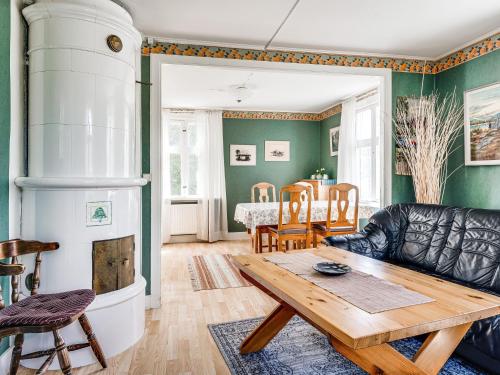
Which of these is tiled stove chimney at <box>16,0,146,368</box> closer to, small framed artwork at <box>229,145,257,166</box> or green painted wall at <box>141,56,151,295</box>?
green painted wall at <box>141,56,151,295</box>

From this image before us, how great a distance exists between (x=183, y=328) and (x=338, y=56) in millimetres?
3023

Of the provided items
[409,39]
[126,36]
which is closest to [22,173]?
[126,36]

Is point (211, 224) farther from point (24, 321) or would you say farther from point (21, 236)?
point (24, 321)

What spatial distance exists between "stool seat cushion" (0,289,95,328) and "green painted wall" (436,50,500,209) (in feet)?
11.2

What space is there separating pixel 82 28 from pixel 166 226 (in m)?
4.48

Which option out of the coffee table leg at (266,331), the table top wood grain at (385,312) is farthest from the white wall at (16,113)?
the coffee table leg at (266,331)

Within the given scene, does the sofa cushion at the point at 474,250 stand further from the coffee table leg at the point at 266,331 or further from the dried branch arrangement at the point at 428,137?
the coffee table leg at the point at 266,331

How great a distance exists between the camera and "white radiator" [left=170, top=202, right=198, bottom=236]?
20.8ft

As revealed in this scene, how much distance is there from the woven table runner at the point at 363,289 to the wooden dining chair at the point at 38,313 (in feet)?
3.66

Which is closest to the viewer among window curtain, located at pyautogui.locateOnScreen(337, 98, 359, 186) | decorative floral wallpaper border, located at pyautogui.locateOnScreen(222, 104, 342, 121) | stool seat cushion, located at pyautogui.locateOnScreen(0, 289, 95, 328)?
stool seat cushion, located at pyautogui.locateOnScreen(0, 289, 95, 328)

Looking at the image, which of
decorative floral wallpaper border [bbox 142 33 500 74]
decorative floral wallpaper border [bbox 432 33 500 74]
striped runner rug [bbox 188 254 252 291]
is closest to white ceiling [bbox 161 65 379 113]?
decorative floral wallpaper border [bbox 142 33 500 74]

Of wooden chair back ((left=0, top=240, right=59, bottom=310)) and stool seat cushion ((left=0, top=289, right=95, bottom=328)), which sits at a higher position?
wooden chair back ((left=0, top=240, right=59, bottom=310))

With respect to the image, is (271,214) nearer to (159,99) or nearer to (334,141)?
(159,99)

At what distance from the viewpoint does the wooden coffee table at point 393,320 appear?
1170 millimetres
